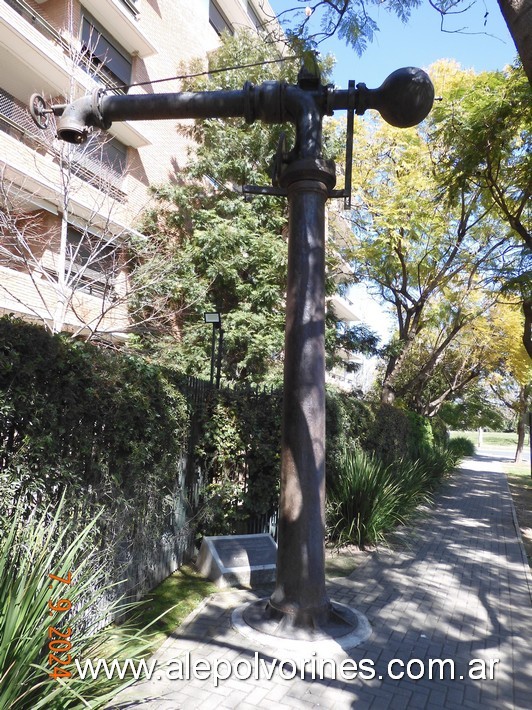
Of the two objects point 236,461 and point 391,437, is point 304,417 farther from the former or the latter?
point 391,437

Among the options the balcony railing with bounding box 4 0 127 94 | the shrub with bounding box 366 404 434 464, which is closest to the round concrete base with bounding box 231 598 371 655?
the shrub with bounding box 366 404 434 464

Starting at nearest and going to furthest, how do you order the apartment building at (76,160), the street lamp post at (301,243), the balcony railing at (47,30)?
the street lamp post at (301,243) → the apartment building at (76,160) → the balcony railing at (47,30)

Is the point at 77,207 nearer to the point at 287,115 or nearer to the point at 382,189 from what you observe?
the point at 382,189

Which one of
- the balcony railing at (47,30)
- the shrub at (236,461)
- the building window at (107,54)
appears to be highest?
the building window at (107,54)

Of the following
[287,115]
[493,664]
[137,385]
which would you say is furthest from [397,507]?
[287,115]

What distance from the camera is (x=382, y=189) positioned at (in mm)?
15312

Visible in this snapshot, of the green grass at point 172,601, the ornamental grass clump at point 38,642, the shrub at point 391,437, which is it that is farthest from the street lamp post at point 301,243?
the shrub at point 391,437

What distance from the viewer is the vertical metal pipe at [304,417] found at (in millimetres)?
4344

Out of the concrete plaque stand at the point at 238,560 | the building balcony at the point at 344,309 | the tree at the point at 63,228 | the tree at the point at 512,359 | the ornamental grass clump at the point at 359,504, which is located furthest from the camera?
the building balcony at the point at 344,309

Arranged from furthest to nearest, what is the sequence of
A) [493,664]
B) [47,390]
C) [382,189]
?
1. [382,189]
2. [493,664]
3. [47,390]

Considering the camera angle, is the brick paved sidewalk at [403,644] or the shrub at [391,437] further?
the shrub at [391,437]

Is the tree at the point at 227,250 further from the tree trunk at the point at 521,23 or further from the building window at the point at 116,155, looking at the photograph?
the tree trunk at the point at 521,23

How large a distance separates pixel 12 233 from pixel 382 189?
1032 centimetres

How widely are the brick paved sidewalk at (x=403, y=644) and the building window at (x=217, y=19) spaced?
23.4 m
